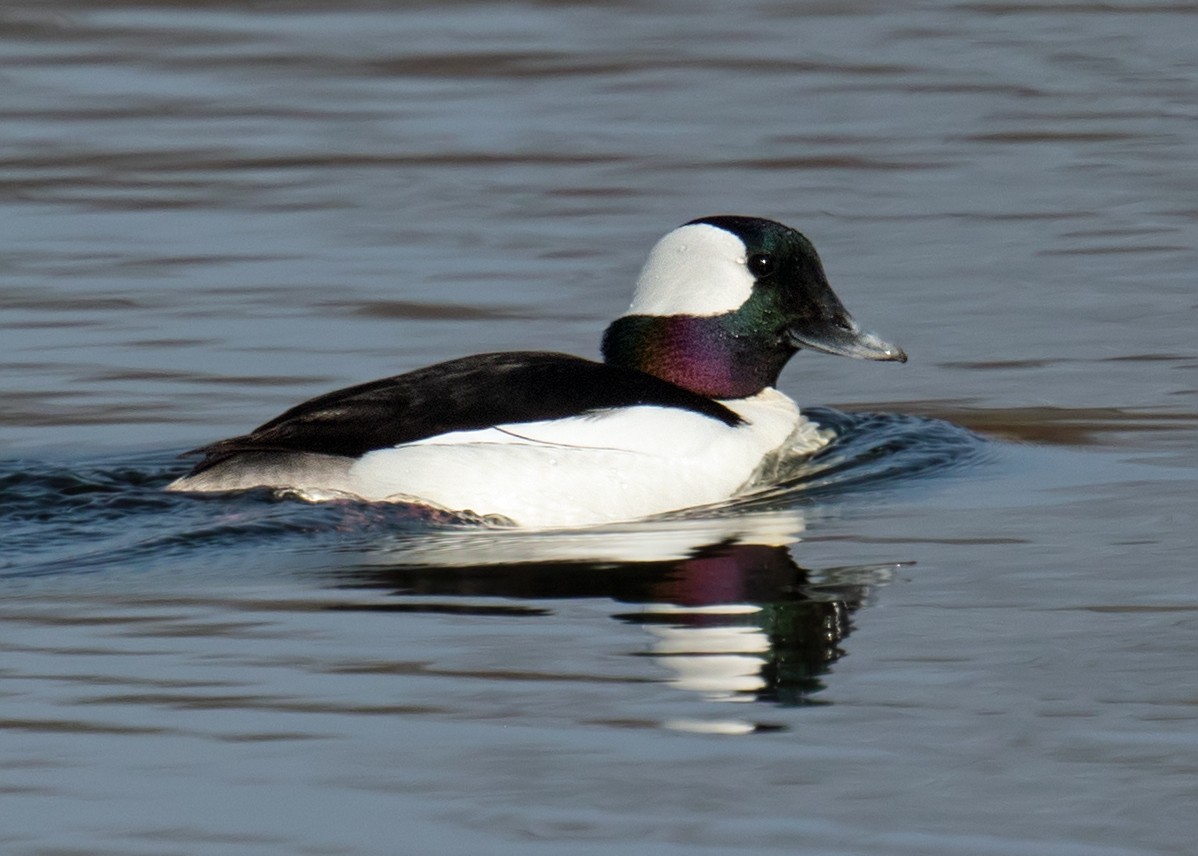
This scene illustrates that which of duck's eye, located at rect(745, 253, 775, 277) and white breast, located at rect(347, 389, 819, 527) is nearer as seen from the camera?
white breast, located at rect(347, 389, 819, 527)

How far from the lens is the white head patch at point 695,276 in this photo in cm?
791

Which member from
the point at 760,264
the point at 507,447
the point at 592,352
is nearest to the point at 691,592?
the point at 507,447

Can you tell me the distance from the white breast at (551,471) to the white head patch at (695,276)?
697mm

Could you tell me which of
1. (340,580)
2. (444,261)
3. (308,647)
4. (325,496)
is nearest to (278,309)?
(444,261)

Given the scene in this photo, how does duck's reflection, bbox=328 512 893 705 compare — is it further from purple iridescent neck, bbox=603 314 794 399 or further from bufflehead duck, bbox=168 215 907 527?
purple iridescent neck, bbox=603 314 794 399

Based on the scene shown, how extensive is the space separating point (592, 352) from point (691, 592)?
336 cm

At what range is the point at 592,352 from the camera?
9477 millimetres

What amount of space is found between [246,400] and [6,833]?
14.4ft

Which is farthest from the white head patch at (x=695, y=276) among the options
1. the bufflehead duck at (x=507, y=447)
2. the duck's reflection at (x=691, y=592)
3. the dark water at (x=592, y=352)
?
the duck's reflection at (x=691, y=592)

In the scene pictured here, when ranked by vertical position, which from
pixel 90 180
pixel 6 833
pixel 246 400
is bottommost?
pixel 6 833

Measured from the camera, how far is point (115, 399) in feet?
28.9

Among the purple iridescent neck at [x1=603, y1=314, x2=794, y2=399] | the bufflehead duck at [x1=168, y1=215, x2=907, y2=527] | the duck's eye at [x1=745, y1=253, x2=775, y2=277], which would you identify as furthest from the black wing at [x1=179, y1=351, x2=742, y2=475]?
the duck's eye at [x1=745, y1=253, x2=775, y2=277]

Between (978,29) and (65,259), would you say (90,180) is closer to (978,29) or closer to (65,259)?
(65,259)

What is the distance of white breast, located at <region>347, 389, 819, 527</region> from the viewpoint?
7.10 metres
